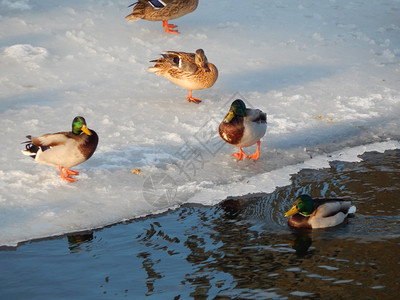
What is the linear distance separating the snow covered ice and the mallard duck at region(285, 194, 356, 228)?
0.79m

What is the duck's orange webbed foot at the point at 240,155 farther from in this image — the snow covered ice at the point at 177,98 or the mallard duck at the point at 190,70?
the mallard duck at the point at 190,70

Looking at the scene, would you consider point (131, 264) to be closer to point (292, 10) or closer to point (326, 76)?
point (326, 76)

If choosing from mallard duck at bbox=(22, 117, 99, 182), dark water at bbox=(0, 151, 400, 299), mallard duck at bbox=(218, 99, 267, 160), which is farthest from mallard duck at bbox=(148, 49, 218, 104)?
dark water at bbox=(0, 151, 400, 299)

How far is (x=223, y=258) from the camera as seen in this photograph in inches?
204

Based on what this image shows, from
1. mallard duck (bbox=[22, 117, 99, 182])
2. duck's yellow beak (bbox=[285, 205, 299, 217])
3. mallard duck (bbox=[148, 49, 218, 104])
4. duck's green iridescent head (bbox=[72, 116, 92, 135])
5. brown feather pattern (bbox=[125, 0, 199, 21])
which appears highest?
brown feather pattern (bbox=[125, 0, 199, 21])

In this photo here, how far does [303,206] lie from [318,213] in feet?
→ 0.50

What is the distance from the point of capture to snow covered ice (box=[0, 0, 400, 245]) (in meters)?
6.29

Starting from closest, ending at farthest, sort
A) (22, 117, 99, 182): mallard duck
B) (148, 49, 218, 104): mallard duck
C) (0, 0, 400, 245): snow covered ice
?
(22, 117, 99, 182): mallard duck < (0, 0, 400, 245): snow covered ice < (148, 49, 218, 104): mallard duck

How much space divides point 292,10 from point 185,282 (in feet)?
25.2

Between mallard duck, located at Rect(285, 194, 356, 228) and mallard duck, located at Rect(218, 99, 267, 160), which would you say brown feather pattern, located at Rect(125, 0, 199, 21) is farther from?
mallard duck, located at Rect(285, 194, 356, 228)

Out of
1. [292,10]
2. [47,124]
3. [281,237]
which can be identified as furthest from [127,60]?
[281,237]

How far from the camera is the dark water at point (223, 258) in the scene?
4.76 meters

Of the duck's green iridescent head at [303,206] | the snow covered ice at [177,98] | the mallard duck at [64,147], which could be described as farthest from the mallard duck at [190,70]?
the duck's green iridescent head at [303,206]

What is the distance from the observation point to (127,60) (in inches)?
370
